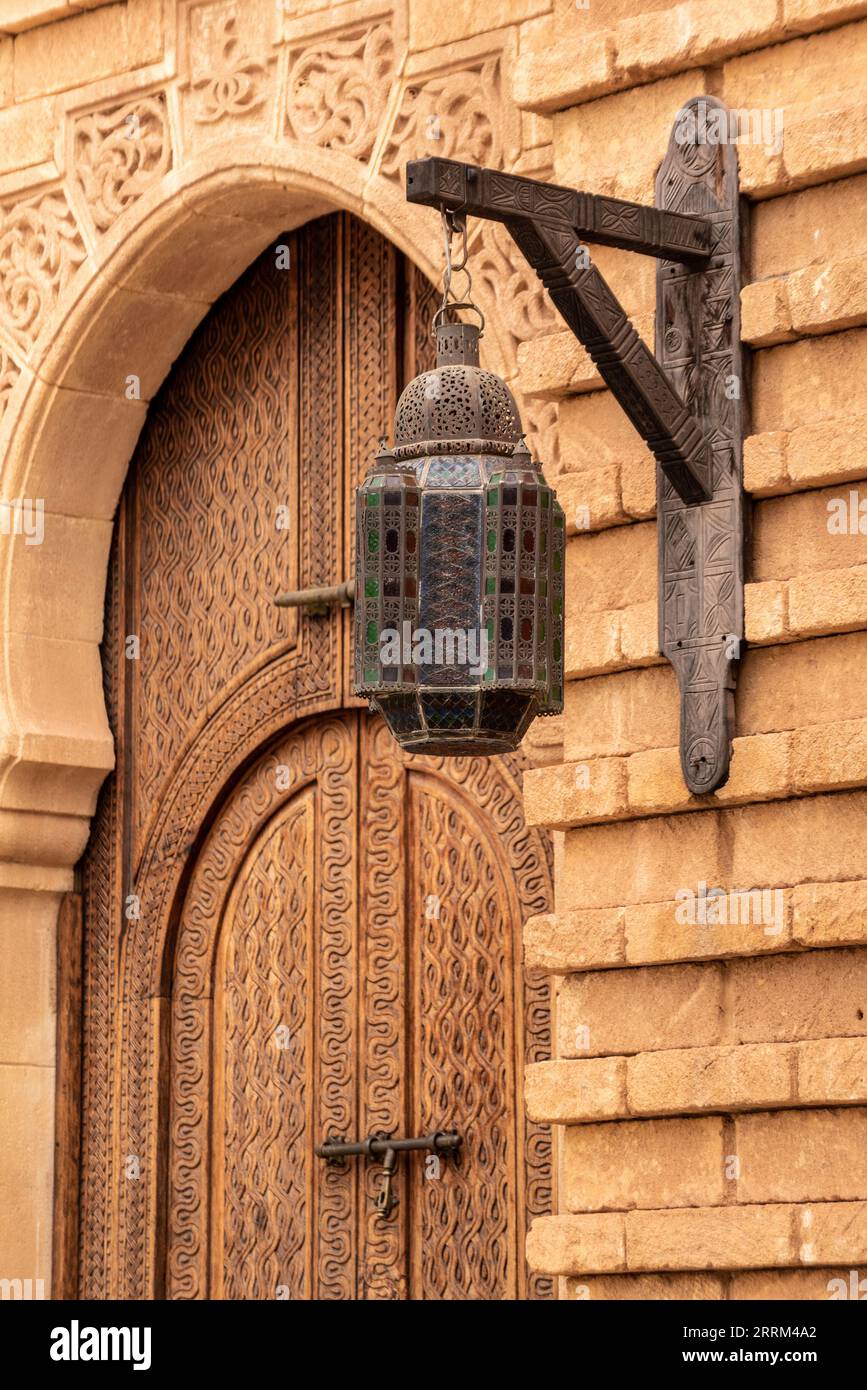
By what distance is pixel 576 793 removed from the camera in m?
5.71

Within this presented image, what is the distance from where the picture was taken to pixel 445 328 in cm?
512

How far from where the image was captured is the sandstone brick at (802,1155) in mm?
5203

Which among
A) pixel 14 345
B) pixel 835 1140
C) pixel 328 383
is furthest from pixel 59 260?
pixel 835 1140

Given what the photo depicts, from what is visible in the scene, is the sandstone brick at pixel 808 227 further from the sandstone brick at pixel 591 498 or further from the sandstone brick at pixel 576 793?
the sandstone brick at pixel 576 793

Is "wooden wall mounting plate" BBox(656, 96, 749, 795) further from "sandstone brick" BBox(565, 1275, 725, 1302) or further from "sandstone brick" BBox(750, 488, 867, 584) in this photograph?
"sandstone brick" BBox(565, 1275, 725, 1302)

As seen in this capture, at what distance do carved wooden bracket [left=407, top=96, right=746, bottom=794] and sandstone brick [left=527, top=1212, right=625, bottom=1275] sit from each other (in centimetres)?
86

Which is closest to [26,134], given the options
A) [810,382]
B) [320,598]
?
[320,598]

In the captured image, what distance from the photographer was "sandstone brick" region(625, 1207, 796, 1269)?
17.2 ft

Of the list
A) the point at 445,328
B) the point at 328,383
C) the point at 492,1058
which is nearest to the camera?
the point at 445,328

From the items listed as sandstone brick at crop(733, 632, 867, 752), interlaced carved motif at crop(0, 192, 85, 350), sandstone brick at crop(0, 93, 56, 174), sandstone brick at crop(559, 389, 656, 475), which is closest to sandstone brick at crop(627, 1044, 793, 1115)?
sandstone brick at crop(733, 632, 867, 752)

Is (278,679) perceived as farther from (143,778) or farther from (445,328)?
(445,328)

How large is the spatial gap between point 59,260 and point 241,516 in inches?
32.3

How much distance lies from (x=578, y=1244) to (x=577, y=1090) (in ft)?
0.97

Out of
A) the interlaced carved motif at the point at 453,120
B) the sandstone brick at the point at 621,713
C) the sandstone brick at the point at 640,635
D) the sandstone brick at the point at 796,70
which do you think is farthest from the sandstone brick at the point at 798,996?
the interlaced carved motif at the point at 453,120
